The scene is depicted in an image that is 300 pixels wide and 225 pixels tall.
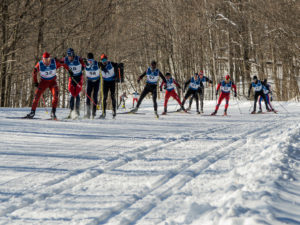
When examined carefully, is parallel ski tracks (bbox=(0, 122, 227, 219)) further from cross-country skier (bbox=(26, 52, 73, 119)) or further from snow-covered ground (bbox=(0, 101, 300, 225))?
cross-country skier (bbox=(26, 52, 73, 119))

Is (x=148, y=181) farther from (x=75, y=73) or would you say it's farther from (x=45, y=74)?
(x=75, y=73)

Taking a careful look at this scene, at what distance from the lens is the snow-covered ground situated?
8.32 ft

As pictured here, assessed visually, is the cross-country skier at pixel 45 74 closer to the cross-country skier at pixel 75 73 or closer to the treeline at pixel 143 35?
the cross-country skier at pixel 75 73

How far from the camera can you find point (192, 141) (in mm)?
6332

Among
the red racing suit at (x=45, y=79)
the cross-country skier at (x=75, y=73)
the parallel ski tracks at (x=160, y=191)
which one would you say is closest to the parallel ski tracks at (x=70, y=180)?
the parallel ski tracks at (x=160, y=191)

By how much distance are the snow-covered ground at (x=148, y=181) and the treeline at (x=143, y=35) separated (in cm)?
1081

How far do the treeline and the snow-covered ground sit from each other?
1081cm

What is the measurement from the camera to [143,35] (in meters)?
25.1

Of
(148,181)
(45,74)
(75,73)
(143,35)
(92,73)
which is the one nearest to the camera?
(148,181)

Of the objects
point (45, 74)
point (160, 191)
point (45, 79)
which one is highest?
point (45, 74)

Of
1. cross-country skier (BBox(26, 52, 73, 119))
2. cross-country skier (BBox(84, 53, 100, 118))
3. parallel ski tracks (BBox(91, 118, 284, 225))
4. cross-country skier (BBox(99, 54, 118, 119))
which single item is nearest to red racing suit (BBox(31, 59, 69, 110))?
cross-country skier (BBox(26, 52, 73, 119))

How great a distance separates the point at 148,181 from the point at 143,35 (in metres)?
22.5

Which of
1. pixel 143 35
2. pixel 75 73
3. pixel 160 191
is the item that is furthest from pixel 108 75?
pixel 143 35

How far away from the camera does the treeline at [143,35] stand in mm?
17016
